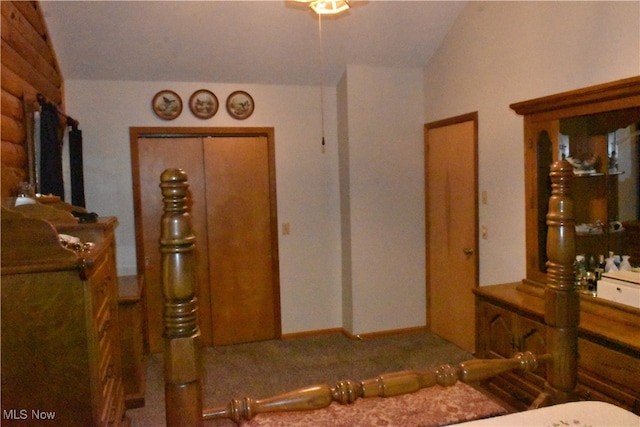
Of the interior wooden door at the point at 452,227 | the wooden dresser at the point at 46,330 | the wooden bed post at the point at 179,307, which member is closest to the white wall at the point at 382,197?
the interior wooden door at the point at 452,227

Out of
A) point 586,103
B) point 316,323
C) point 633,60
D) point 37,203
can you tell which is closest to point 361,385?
point 37,203

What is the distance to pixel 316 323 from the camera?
15.2 feet

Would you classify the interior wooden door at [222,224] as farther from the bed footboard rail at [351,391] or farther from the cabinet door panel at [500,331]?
the bed footboard rail at [351,391]

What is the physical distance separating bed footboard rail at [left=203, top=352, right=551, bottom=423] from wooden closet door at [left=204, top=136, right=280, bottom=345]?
9.80 ft

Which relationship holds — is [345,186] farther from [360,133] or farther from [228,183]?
[228,183]

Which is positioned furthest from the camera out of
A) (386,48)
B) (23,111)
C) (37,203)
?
(386,48)

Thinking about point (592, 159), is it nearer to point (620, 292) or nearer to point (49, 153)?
point (620, 292)

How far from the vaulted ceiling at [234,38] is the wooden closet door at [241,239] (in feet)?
2.17

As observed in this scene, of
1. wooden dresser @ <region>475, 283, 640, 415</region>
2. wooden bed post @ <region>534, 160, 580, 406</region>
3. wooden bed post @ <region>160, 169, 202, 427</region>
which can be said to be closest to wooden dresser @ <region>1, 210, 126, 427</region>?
wooden bed post @ <region>160, 169, 202, 427</region>

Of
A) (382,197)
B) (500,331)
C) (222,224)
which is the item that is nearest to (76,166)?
(222,224)

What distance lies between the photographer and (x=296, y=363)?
12.9 ft

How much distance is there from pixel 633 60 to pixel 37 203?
10.1 feet

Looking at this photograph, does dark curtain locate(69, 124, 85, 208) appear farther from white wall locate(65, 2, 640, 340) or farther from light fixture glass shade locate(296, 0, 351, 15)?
light fixture glass shade locate(296, 0, 351, 15)

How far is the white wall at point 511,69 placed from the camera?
2710 mm
